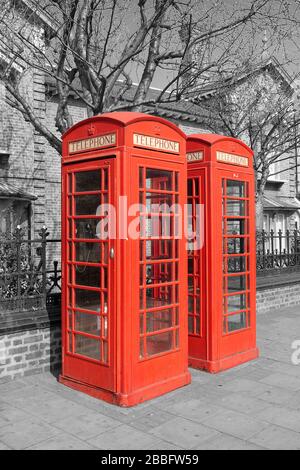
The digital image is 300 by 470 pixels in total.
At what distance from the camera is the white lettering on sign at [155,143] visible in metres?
4.90

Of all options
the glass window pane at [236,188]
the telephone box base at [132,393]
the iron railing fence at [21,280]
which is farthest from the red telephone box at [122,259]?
the glass window pane at [236,188]

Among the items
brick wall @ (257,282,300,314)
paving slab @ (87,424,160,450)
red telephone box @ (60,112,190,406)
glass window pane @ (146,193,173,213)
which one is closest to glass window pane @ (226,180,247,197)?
red telephone box @ (60,112,190,406)

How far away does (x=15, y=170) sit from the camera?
1428cm

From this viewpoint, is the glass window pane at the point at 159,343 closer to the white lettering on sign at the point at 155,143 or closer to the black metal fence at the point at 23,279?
the black metal fence at the point at 23,279

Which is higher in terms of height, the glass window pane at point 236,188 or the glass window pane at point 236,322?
the glass window pane at point 236,188

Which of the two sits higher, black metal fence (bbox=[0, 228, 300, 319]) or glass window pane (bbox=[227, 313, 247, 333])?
black metal fence (bbox=[0, 228, 300, 319])

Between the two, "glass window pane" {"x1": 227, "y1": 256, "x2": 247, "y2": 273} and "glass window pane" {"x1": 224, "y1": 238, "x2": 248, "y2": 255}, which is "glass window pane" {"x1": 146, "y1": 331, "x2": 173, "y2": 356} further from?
"glass window pane" {"x1": 224, "y1": 238, "x2": 248, "y2": 255}

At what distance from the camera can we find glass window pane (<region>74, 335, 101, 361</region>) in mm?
5086

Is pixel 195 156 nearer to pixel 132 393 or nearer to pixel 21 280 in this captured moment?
pixel 21 280

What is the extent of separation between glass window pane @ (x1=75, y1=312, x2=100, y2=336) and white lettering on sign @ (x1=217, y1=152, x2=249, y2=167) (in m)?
2.64

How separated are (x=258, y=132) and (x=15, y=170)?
753 centimetres

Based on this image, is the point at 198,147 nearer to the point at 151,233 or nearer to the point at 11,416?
the point at 151,233

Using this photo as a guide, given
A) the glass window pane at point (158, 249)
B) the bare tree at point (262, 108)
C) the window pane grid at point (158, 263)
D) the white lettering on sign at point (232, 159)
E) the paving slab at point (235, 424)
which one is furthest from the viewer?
the bare tree at point (262, 108)
